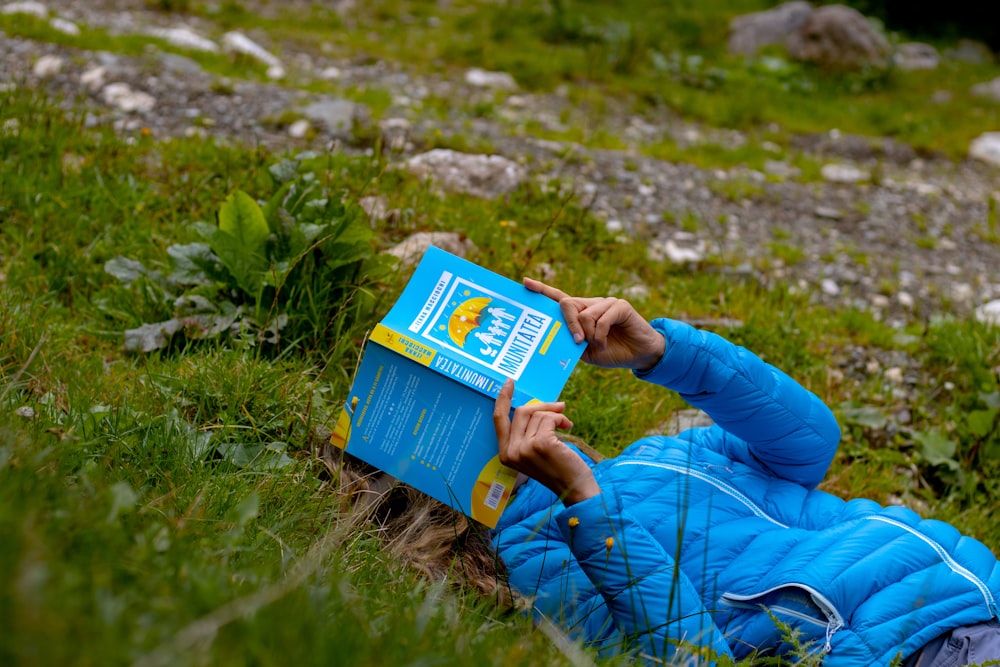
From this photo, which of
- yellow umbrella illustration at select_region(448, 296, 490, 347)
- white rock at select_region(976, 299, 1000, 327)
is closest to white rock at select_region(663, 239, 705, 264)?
A: white rock at select_region(976, 299, 1000, 327)

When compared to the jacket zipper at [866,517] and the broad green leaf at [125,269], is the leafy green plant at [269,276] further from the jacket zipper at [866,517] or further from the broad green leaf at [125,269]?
the jacket zipper at [866,517]

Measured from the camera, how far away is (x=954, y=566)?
213 cm

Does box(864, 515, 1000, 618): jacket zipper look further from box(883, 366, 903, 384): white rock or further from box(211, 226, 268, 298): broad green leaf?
box(211, 226, 268, 298): broad green leaf

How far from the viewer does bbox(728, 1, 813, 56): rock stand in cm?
848

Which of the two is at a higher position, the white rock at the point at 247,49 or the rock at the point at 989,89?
the rock at the point at 989,89

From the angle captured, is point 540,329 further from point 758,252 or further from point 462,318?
point 758,252

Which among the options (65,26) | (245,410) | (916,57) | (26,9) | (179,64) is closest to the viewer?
(245,410)

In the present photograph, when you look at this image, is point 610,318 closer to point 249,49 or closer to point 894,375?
point 894,375

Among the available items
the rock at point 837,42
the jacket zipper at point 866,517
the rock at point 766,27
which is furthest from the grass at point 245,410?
the rock at point 766,27

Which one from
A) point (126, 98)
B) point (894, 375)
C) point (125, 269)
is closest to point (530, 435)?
point (125, 269)

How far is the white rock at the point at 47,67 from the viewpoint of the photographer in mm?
4879

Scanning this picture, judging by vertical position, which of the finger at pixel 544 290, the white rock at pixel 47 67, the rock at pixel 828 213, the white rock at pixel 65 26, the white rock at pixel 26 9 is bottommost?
the white rock at pixel 26 9

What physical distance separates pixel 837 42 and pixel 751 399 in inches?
281

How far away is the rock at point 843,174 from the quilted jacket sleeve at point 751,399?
13.1ft
